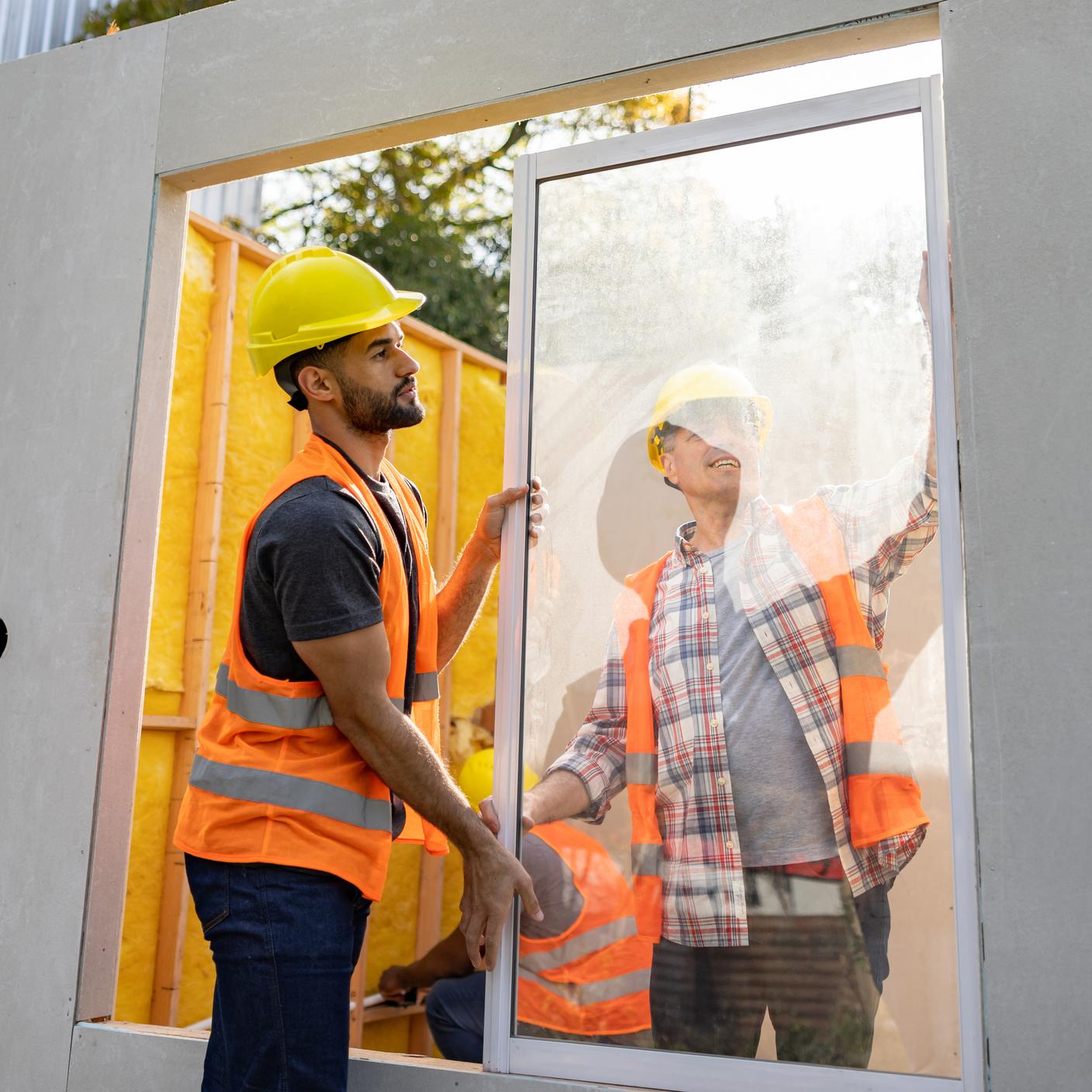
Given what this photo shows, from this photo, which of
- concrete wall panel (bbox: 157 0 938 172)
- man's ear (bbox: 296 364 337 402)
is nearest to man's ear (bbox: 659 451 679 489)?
man's ear (bbox: 296 364 337 402)

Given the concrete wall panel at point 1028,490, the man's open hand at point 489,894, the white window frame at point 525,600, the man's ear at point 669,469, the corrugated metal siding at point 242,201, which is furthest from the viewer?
the corrugated metal siding at point 242,201

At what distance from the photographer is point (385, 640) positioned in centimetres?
212

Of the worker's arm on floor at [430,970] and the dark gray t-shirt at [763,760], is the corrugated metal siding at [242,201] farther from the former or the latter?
the dark gray t-shirt at [763,760]

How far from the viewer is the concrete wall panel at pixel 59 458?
2.72 meters

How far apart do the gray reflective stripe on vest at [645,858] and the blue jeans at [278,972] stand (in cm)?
56

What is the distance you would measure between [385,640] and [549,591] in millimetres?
435

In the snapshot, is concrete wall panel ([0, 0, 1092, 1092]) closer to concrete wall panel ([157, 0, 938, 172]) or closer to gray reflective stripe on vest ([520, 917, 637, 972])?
concrete wall panel ([157, 0, 938, 172])

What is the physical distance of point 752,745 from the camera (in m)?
2.18

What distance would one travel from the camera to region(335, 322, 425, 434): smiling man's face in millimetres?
2449

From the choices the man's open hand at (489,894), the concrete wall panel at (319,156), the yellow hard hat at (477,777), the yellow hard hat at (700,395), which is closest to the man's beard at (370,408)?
the yellow hard hat at (700,395)

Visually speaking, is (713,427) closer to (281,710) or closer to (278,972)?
(281,710)

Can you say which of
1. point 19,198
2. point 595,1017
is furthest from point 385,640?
point 19,198

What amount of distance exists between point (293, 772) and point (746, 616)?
3.00 feet

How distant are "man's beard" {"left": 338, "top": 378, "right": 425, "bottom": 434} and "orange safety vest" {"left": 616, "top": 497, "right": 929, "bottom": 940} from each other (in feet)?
1.98
